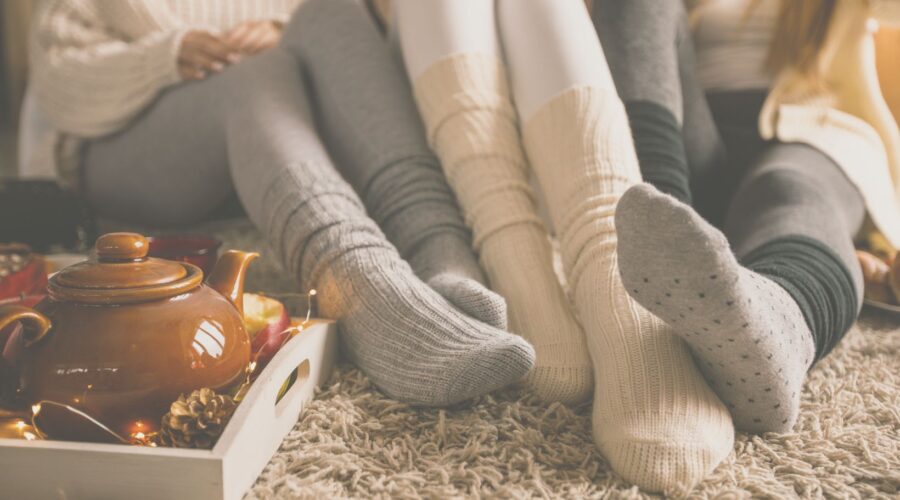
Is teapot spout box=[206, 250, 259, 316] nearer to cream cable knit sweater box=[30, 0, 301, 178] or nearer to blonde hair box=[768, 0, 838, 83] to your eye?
cream cable knit sweater box=[30, 0, 301, 178]

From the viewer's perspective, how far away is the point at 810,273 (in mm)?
626

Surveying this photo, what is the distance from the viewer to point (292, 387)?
23.4 inches

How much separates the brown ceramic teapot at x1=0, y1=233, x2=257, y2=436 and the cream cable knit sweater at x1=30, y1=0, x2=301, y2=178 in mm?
555

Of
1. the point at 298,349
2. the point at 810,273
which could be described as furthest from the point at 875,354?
the point at 298,349

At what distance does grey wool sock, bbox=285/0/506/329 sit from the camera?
29.6 inches

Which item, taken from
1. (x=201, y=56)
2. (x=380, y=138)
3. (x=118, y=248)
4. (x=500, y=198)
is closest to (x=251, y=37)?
(x=201, y=56)

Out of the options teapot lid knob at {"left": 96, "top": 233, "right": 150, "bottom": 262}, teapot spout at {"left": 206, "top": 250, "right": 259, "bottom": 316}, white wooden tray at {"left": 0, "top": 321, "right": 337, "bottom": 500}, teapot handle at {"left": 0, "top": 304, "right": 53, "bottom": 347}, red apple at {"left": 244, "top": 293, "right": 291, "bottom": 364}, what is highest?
teapot lid knob at {"left": 96, "top": 233, "right": 150, "bottom": 262}

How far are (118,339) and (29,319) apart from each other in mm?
58

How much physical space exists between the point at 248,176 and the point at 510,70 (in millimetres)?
294

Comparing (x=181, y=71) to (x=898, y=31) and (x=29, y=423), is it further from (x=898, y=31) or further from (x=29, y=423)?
(x=898, y=31)

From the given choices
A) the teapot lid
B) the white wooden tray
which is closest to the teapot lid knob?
the teapot lid

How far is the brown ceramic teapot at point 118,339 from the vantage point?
46 cm

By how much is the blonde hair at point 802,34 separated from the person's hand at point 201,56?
2.54 ft

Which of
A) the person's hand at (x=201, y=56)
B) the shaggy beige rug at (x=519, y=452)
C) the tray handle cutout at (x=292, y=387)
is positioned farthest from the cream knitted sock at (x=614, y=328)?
the person's hand at (x=201, y=56)
